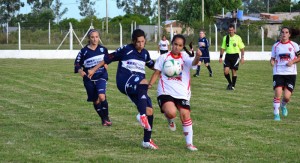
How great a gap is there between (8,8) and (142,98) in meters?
96.5

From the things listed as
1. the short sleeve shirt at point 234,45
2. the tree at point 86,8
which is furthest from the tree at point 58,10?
the short sleeve shirt at point 234,45

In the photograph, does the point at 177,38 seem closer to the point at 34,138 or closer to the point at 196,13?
the point at 34,138

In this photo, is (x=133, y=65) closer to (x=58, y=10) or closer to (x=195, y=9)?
(x=195, y=9)

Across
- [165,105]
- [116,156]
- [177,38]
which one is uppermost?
[177,38]

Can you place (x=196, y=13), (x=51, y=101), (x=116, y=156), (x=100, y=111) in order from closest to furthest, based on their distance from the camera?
(x=116, y=156), (x=100, y=111), (x=51, y=101), (x=196, y=13)

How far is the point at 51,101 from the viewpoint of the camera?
17.2m

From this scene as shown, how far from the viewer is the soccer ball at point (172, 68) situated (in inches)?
393

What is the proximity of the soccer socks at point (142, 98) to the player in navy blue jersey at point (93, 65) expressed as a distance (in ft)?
7.07

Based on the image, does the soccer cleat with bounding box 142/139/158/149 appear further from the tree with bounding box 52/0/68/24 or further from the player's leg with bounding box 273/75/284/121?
the tree with bounding box 52/0/68/24

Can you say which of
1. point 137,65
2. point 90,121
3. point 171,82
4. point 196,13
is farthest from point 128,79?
point 196,13

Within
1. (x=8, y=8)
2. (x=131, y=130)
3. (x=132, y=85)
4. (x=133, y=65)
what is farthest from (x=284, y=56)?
→ (x=8, y=8)

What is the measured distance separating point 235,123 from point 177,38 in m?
3.45

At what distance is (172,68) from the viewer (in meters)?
9.99

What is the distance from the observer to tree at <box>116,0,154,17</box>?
13370 centimetres
